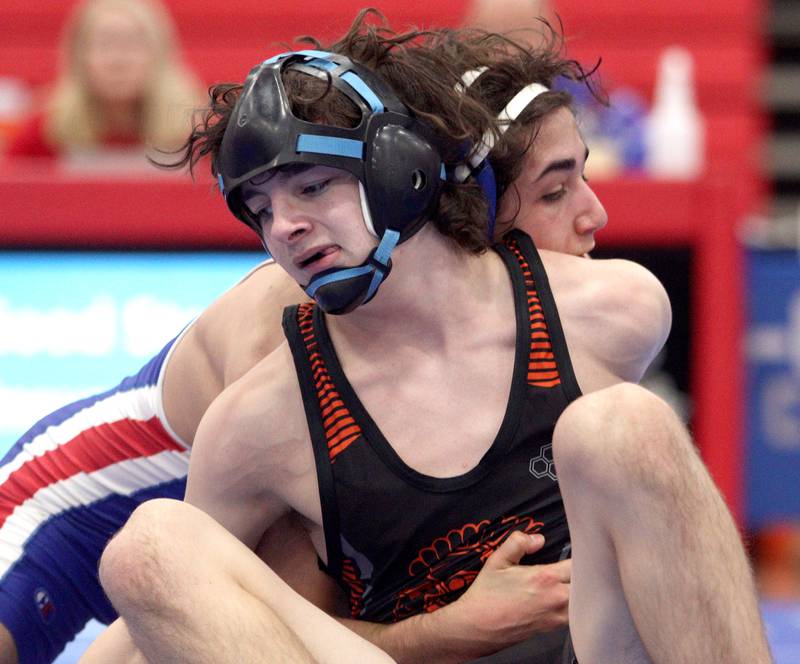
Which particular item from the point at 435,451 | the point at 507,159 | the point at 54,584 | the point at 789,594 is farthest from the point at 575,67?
the point at 789,594

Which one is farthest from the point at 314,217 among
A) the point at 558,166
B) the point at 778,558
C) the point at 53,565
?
the point at 778,558

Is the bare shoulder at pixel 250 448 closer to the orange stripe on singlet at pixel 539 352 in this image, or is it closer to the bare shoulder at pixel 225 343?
the bare shoulder at pixel 225 343

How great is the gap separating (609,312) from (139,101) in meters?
2.79

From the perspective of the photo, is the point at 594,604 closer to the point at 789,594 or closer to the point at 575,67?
the point at 575,67

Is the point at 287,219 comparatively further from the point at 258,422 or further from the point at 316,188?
the point at 258,422

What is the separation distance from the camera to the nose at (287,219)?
234 centimetres

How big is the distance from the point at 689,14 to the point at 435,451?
5036 millimetres

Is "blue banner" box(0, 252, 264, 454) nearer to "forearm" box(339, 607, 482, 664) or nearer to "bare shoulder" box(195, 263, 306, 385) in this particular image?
"bare shoulder" box(195, 263, 306, 385)

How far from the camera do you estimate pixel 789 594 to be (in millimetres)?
4676

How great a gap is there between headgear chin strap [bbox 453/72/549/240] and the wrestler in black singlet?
19 cm

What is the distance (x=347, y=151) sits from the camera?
237 centimetres

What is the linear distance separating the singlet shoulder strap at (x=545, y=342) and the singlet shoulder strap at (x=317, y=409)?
0.35 m

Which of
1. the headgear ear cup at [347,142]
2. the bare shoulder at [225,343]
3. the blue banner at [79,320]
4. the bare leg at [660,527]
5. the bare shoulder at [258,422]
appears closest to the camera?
the bare leg at [660,527]

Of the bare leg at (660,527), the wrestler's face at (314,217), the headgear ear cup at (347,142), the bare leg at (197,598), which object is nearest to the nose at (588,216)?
the headgear ear cup at (347,142)
